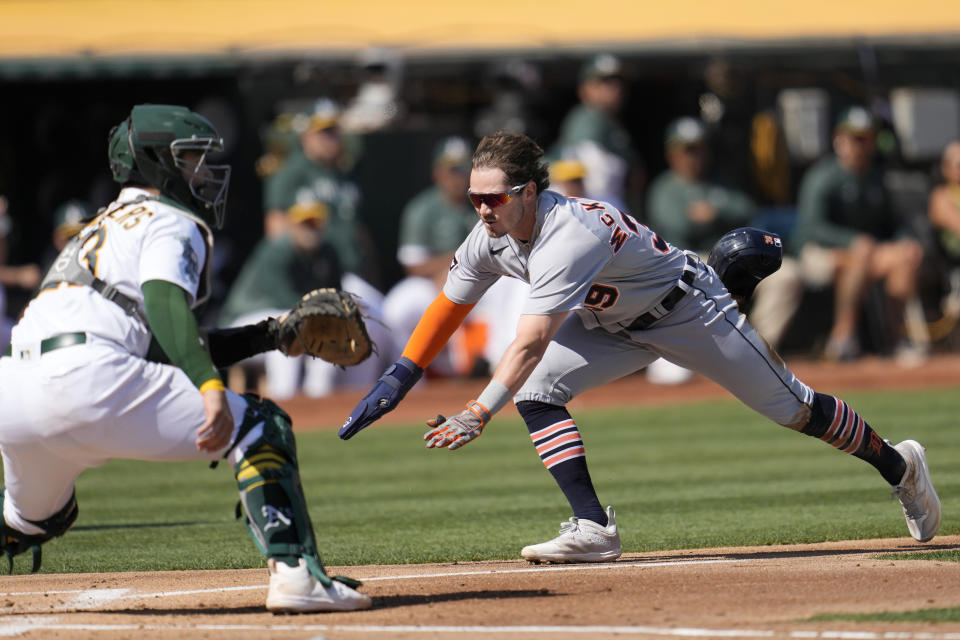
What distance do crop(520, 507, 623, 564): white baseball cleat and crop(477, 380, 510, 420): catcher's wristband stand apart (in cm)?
86

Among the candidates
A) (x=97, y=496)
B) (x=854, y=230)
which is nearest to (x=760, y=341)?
(x=97, y=496)

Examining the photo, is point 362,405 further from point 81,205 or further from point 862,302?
point 862,302

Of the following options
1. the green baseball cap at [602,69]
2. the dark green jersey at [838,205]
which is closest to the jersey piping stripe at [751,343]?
the green baseball cap at [602,69]

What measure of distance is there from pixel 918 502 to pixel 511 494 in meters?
2.99

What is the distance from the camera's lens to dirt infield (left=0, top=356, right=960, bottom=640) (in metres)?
4.70

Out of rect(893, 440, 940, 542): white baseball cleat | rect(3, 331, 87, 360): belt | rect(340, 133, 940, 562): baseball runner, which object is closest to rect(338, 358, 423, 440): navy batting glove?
rect(340, 133, 940, 562): baseball runner

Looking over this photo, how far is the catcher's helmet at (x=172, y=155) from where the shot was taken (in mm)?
5160

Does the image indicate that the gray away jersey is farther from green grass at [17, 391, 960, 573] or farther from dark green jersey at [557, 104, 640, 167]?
dark green jersey at [557, 104, 640, 167]

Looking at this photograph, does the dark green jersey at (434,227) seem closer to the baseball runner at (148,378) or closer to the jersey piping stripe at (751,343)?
the jersey piping stripe at (751,343)

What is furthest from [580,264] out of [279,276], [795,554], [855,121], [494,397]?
[855,121]

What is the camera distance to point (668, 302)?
614 centimetres

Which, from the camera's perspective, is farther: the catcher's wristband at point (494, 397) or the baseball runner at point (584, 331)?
the baseball runner at point (584, 331)

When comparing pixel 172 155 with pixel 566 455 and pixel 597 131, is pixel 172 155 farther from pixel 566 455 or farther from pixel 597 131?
pixel 597 131

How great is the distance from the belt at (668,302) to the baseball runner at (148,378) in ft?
5.82
